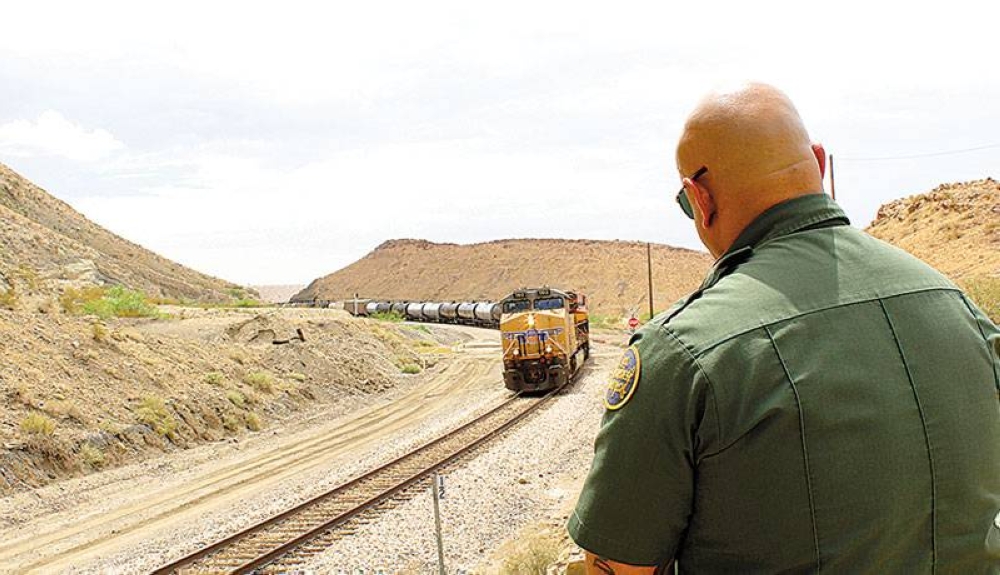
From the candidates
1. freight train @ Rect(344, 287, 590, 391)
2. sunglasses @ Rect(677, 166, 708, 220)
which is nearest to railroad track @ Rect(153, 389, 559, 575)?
freight train @ Rect(344, 287, 590, 391)

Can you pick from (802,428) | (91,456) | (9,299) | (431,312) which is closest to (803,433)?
(802,428)

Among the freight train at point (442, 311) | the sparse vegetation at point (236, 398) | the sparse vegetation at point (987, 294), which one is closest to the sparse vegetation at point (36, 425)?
the sparse vegetation at point (236, 398)

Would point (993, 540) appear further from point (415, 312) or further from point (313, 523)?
point (415, 312)

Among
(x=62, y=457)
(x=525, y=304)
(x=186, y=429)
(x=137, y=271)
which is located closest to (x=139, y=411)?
(x=186, y=429)

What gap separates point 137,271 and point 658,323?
74445 millimetres

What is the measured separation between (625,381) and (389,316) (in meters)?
65.3

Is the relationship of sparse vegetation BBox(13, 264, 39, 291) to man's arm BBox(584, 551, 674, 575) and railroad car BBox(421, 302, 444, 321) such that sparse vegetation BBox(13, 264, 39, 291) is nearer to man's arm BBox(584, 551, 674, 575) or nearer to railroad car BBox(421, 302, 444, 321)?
railroad car BBox(421, 302, 444, 321)

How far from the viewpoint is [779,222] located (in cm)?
204

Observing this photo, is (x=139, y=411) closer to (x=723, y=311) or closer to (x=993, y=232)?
(x=723, y=311)

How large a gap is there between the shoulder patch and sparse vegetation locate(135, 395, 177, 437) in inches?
804

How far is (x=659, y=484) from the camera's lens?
1.83 m

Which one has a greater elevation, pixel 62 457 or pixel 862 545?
pixel 862 545

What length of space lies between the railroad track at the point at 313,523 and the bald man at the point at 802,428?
9338mm

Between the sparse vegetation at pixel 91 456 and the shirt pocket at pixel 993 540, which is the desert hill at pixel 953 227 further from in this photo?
the shirt pocket at pixel 993 540
